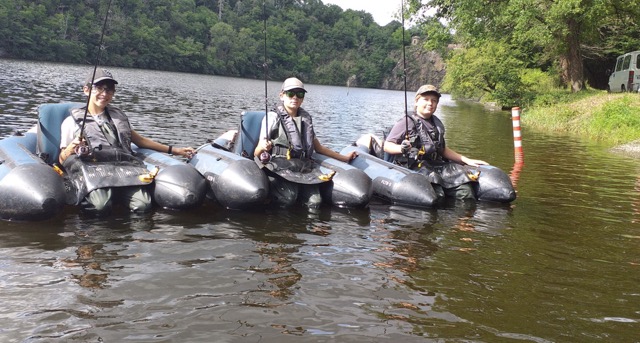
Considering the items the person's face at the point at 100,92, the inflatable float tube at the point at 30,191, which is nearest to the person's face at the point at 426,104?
the person's face at the point at 100,92

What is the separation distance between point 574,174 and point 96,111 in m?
9.62

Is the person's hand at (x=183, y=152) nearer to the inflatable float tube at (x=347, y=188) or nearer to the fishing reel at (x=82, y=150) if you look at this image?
the fishing reel at (x=82, y=150)

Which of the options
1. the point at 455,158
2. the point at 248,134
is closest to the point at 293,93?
the point at 248,134

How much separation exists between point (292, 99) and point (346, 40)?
148 meters

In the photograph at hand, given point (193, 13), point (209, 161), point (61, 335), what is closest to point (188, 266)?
point (61, 335)

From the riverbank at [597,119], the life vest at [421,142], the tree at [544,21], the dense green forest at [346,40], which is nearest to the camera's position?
the life vest at [421,142]

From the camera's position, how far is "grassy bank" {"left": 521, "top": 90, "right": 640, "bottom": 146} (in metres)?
18.5

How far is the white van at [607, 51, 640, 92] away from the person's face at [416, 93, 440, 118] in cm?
1860

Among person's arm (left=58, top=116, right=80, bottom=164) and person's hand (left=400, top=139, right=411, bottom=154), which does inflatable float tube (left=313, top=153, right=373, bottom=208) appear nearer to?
person's hand (left=400, top=139, right=411, bottom=154)

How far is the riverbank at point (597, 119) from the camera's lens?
59.2 feet

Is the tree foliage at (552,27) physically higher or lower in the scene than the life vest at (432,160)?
higher

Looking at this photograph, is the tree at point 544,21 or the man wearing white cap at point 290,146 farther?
the tree at point 544,21

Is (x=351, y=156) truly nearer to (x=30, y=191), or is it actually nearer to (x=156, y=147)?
(x=156, y=147)

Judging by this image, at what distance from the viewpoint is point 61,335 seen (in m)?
3.69
